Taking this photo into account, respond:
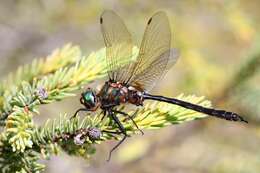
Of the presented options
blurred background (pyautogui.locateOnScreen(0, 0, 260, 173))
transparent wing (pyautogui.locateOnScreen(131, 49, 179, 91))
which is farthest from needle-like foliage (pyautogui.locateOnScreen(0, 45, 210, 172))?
blurred background (pyautogui.locateOnScreen(0, 0, 260, 173))

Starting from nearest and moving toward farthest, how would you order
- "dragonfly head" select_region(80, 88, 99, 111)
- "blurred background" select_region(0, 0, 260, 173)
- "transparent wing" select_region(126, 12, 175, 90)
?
"dragonfly head" select_region(80, 88, 99, 111) → "transparent wing" select_region(126, 12, 175, 90) → "blurred background" select_region(0, 0, 260, 173)

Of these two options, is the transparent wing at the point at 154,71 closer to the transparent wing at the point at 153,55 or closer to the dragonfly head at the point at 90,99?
the transparent wing at the point at 153,55

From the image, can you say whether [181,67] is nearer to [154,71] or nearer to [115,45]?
[154,71]

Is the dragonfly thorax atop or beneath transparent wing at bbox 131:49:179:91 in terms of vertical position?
beneath

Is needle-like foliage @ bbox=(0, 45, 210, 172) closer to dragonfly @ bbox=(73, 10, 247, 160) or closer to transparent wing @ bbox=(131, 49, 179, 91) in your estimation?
dragonfly @ bbox=(73, 10, 247, 160)

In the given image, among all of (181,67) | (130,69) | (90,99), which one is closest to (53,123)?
(90,99)

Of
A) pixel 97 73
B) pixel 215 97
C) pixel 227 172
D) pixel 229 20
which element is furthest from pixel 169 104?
pixel 229 20

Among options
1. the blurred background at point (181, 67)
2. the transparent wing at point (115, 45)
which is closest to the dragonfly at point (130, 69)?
the transparent wing at point (115, 45)
